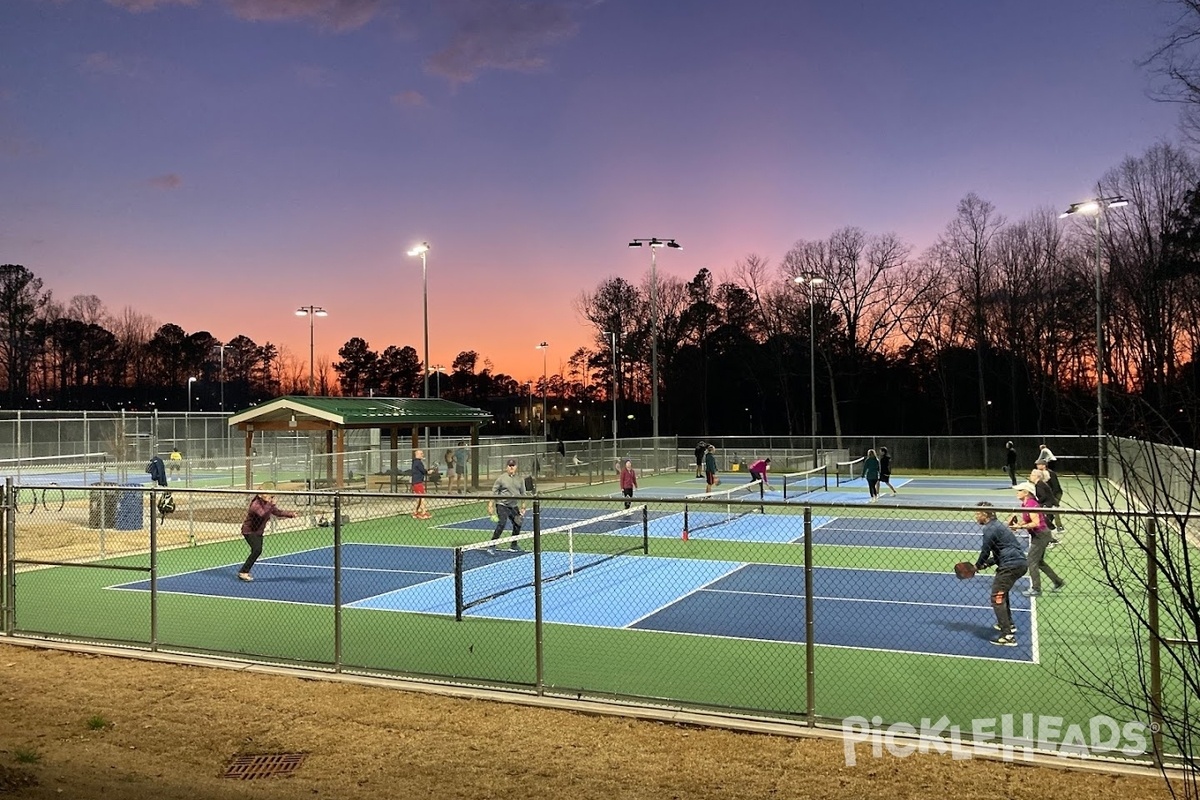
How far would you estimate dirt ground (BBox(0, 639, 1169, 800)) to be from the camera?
21.6 feet

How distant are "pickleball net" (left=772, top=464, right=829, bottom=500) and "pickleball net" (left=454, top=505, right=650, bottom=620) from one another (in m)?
11.6

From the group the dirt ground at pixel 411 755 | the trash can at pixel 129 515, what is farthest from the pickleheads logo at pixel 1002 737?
the trash can at pixel 129 515

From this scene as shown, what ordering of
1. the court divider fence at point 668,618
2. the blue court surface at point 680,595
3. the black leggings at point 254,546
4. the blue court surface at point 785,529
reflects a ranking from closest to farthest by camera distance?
the court divider fence at point 668,618
the blue court surface at point 680,595
the black leggings at point 254,546
the blue court surface at point 785,529

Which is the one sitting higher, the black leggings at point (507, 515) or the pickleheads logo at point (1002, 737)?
the black leggings at point (507, 515)

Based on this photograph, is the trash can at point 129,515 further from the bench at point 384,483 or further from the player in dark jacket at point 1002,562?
the player in dark jacket at point 1002,562

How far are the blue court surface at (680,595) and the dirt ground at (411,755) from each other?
410 centimetres

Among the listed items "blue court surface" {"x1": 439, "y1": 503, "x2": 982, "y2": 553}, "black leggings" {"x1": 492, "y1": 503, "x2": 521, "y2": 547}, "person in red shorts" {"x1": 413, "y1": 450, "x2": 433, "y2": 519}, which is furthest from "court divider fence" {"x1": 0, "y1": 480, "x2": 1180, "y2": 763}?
"person in red shorts" {"x1": 413, "y1": 450, "x2": 433, "y2": 519}

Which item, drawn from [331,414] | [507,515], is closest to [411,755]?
[507,515]

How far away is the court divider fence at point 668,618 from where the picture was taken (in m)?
8.49

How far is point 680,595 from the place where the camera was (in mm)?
14484

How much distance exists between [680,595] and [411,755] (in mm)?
7650

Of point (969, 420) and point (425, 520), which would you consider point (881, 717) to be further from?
point (969, 420)

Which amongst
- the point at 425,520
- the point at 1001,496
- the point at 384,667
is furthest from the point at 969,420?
the point at 384,667

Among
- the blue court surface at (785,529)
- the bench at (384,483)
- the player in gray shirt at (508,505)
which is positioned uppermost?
the player in gray shirt at (508,505)
